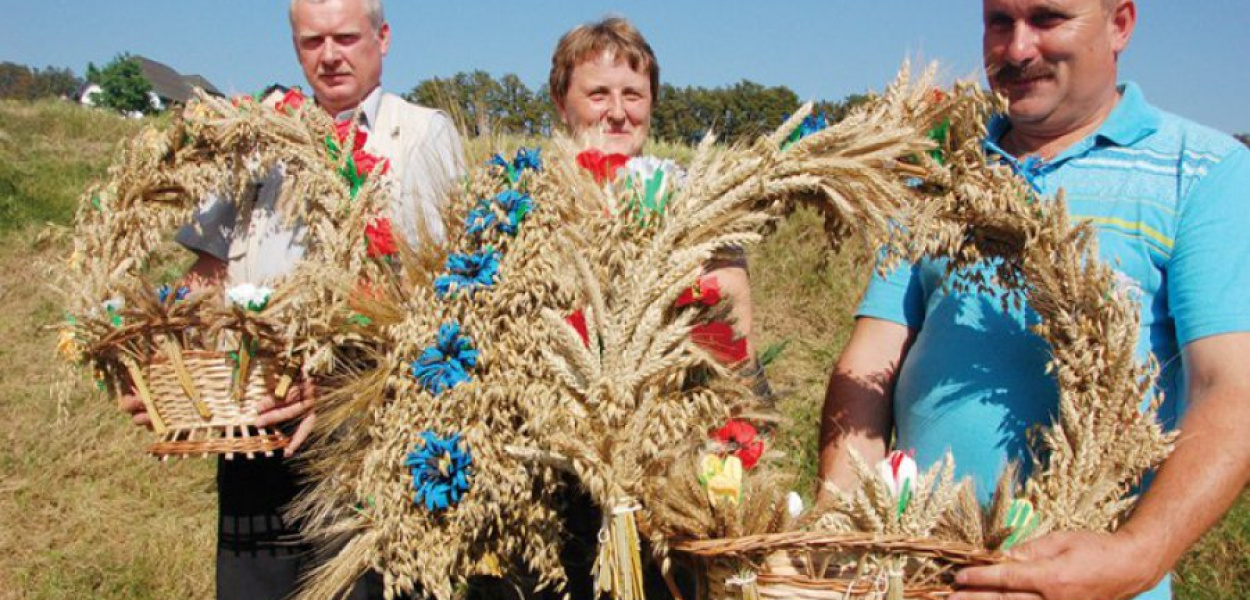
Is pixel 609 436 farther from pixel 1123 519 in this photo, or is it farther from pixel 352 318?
pixel 1123 519

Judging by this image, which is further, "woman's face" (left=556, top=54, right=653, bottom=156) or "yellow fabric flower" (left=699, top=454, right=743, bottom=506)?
"woman's face" (left=556, top=54, right=653, bottom=156)

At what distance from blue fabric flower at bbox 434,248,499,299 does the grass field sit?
435 mm

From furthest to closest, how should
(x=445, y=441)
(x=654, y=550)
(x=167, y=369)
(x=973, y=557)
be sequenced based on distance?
(x=167, y=369)
(x=445, y=441)
(x=654, y=550)
(x=973, y=557)

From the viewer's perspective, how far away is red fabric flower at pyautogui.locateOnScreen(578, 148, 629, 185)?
2096 millimetres

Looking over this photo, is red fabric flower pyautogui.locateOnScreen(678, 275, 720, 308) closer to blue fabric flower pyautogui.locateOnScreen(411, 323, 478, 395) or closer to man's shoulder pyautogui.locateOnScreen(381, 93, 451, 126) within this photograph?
blue fabric flower pyautogui.locateOnScreen(411, 323, 478, 395)

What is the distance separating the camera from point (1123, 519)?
186 cm

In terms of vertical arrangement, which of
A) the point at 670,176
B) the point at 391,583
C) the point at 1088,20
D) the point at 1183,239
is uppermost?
the point at 1088,20

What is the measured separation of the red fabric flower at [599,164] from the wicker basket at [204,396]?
3.15 ft

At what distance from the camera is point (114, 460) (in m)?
6.04

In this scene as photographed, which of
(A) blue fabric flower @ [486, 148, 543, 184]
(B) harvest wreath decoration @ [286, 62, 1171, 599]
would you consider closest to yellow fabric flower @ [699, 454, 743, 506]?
(B) harvest wreath decoration @ [286, 62, 1171, 599]

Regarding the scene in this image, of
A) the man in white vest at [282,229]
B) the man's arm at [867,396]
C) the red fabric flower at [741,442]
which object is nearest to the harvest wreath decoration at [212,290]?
the man in white vest at [282,229]

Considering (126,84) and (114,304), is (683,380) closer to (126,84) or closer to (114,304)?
(114,304)

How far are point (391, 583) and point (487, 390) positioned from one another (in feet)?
1.53

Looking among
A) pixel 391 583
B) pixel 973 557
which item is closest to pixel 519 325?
pixel 391 583
